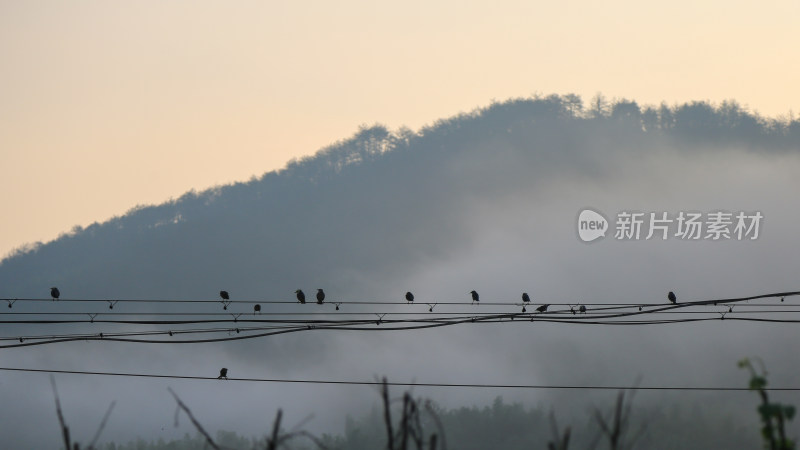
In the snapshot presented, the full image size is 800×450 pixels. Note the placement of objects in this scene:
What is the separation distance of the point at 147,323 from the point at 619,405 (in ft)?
56.0

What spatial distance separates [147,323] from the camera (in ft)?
81.2

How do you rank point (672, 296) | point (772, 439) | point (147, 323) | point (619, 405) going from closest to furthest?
point (619, 405)
point (772, 439)
point (147, 323)
point (672, 296)

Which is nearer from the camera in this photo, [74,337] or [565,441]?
[565,441]

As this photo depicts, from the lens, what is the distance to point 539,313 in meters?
25.6

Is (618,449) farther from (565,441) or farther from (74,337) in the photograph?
(74,337)

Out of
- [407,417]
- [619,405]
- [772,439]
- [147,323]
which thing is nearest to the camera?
[619,405]

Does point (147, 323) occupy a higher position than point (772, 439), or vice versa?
point (147, 323)

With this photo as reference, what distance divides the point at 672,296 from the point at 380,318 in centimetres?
1817

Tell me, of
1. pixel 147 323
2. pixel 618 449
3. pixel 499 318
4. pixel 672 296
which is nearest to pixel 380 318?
pixel 499 318

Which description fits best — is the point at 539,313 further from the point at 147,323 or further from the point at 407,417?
the point at 407,417

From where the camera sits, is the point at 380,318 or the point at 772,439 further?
the point at 380,318

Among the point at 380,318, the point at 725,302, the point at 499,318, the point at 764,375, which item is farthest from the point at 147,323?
the point at 764,375

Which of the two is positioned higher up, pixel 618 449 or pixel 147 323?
pixel 147 323

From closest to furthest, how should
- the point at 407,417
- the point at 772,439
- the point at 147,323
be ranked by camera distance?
the point at 407,417, the point at 772,439, the point at 147,323
